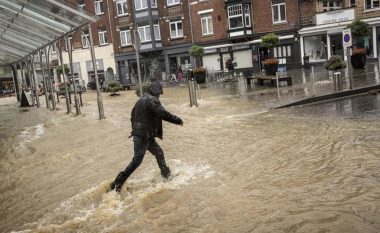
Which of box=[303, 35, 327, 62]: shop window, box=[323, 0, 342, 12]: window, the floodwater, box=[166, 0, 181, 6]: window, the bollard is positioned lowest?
the floodwater

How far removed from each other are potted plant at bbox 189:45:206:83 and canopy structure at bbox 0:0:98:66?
11802mm

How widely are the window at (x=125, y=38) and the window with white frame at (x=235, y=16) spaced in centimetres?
1134

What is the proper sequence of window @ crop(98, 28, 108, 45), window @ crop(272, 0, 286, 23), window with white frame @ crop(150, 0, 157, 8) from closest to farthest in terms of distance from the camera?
window @ crop(272, 0, 286, 23) → window with white frame @ crop(150, 0, 157, 8) → window @ crop(98, 28, 108, 45)

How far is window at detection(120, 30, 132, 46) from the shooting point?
4338cm

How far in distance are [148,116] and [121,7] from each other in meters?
38.7

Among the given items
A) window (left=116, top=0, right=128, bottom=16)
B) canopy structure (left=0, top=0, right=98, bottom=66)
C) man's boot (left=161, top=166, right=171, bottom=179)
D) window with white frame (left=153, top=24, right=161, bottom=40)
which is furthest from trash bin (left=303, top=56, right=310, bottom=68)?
man's boot (left=161, top=166, right=171, bottom=179)

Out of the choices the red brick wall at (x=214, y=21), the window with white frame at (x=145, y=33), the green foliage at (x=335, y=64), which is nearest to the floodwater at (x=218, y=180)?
the green foliage at (x=335, y=64)

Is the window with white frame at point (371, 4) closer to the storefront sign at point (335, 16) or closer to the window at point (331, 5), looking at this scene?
the storefront sign at point (335, 16)

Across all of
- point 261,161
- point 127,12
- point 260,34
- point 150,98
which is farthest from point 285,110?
point 127,12

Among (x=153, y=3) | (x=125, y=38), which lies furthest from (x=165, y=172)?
(x=125, y=38)

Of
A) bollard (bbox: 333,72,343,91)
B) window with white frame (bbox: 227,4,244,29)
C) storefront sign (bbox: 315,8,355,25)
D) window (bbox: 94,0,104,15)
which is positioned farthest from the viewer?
window (bbox: 94,0,104,15)

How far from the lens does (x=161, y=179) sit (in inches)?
284

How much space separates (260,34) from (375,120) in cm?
2790

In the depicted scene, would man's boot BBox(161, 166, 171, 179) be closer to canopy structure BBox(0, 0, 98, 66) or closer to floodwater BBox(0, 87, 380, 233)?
floodwater BBox(0, 87, 380, 233)
